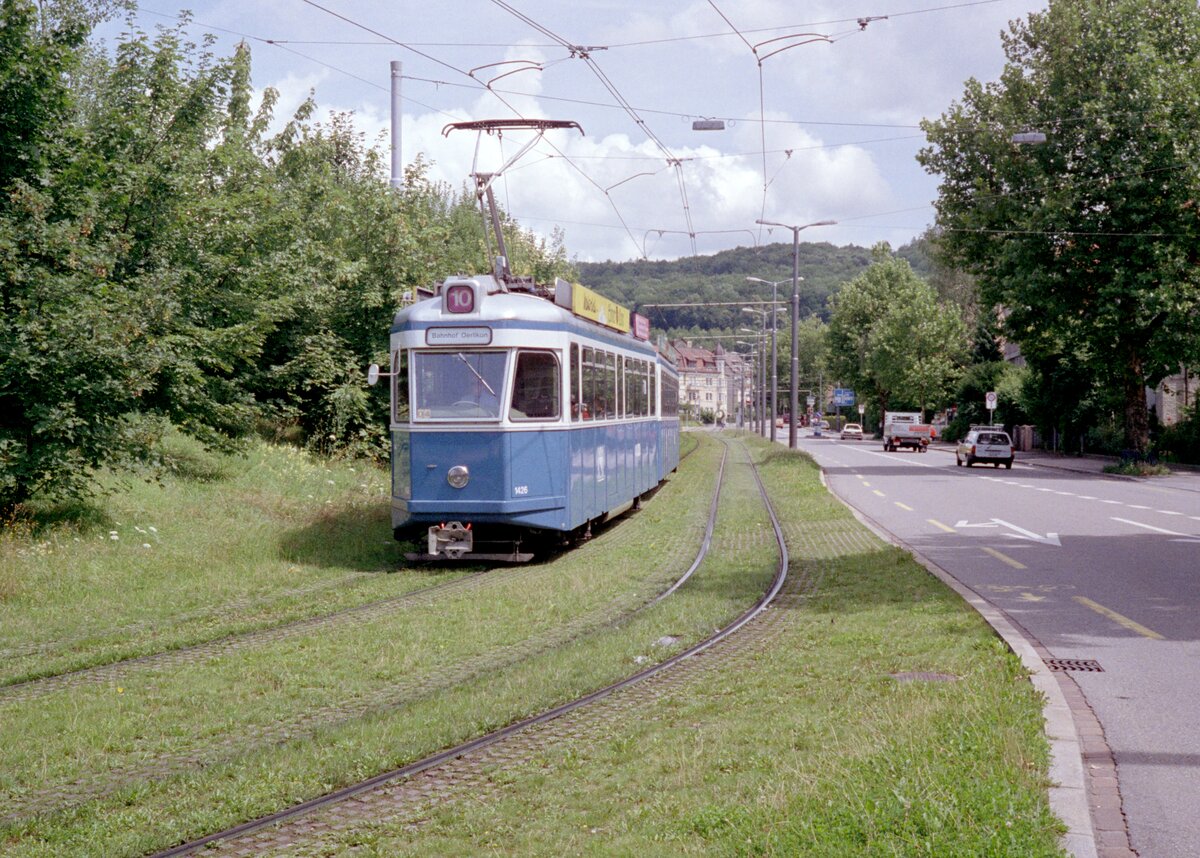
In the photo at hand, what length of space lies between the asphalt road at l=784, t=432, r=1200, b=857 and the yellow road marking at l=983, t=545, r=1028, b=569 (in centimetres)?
3

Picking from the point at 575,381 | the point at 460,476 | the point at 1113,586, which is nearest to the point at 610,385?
the point at 575,381

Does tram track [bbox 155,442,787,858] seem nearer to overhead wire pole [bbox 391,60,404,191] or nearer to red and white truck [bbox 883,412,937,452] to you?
overhead wire pole [bbox 391,60,404,191]

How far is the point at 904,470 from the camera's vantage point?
41.4m

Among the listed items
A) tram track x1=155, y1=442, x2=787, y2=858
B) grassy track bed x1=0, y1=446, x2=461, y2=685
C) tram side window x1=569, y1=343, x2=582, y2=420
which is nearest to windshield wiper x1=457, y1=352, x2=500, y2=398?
tram side window x1=569, y1=343, x2=582, y2=420

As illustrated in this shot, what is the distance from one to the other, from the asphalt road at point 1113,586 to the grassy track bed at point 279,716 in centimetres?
342

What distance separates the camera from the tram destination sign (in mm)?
14422

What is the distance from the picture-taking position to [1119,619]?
35.4ft

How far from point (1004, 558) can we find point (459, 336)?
7531 millimetres

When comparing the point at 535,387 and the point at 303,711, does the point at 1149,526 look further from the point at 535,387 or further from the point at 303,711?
the point at 303,711

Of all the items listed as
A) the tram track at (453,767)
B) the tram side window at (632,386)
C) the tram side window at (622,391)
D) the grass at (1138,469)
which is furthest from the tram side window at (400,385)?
the grass at (1138,469)

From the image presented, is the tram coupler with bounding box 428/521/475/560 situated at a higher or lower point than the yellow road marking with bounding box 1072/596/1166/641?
higher

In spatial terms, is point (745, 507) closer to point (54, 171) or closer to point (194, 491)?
point (194, 491)

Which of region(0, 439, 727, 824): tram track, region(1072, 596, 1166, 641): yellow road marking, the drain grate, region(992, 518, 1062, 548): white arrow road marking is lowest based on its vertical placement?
region(0, 439, 727, 824): tram track

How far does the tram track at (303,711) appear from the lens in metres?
6.10
